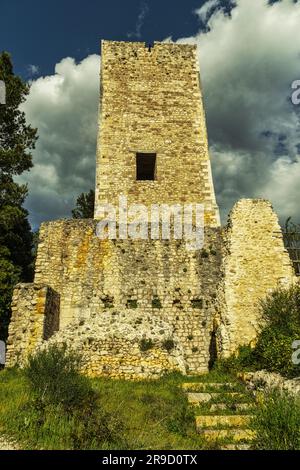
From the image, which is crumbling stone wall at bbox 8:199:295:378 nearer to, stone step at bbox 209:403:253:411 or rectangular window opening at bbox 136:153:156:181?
stone step at bbox 209:403:253:411

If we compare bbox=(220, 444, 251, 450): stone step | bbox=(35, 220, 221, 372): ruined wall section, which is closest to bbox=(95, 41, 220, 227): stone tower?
bbox=(35, 220, 221, 372): ruined wall section

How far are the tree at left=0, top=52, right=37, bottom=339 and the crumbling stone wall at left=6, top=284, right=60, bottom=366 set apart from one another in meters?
4.51

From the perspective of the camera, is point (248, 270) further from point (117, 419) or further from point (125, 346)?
point (117, 419)

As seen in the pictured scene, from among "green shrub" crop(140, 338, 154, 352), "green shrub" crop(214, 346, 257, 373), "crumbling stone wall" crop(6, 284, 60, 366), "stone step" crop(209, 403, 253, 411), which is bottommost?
"stone step" crop(209, 403, 253, 411)

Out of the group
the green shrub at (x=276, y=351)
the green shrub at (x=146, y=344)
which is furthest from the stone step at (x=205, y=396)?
the green shrub at (x=146, y=344)

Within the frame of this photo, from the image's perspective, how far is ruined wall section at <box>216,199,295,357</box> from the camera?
1037cm

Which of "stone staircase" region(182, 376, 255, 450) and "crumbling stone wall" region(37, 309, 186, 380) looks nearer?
"stone staircase" region(182, 376, 255, 450)

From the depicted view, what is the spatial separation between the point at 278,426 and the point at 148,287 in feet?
24.4

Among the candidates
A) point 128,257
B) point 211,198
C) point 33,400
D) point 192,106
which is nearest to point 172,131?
point 192,106

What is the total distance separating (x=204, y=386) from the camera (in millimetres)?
8547

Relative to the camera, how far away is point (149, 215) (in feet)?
51.7

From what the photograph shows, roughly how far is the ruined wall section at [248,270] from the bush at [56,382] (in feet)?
14.6

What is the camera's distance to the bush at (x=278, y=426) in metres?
4.83

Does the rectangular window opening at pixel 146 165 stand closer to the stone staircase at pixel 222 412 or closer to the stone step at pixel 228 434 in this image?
the stone staircase at pixel 222 412
